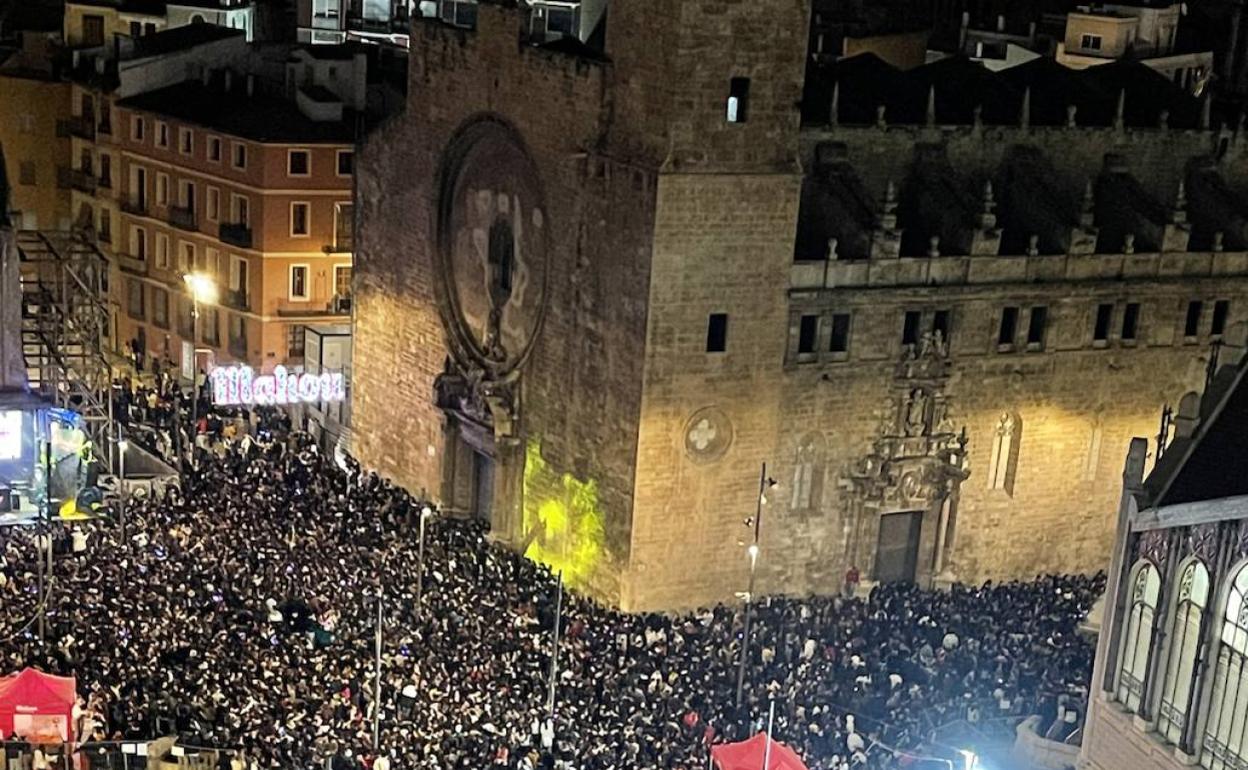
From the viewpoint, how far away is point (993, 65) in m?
73.1

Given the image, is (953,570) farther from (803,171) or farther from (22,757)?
(22,757)

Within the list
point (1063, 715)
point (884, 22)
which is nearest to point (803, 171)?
point (1063, 715)

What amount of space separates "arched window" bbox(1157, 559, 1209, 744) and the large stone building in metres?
13.9

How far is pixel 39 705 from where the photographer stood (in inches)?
1219

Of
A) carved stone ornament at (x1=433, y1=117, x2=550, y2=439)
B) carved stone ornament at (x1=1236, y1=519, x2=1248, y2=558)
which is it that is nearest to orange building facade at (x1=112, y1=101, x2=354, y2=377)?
carved stone ornament at (x1=433, y1=117, x2=550, y2=439)

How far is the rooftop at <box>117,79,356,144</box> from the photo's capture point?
56.9m

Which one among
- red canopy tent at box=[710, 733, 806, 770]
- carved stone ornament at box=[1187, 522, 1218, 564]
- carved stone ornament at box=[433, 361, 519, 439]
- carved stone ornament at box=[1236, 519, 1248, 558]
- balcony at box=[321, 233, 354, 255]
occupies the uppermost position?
carved stone ornament at box=[1236, 519, 1248, 558]

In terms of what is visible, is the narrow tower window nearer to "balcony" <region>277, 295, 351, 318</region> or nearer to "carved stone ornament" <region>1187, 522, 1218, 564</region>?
"carved stone ornament" <region>1187, 522, 1218, 564</region>

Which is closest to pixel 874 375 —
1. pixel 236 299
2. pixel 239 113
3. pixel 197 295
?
pixel 236 299

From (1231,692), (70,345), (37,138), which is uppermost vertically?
(37,138)

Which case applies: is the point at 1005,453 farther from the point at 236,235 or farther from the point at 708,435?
the point at 236,235

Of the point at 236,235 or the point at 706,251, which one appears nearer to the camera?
the point at 706,251

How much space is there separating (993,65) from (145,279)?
110 ft

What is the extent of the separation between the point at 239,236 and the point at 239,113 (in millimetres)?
4086
